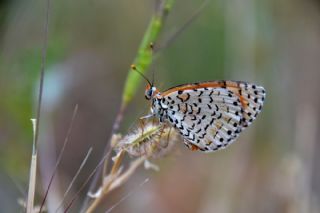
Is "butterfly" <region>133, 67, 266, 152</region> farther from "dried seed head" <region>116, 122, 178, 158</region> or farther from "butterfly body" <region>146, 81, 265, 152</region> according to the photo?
"dried seed head" <region>116, 122, 178, 158</region>

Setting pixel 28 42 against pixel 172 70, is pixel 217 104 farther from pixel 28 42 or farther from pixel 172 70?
pixel 172 70

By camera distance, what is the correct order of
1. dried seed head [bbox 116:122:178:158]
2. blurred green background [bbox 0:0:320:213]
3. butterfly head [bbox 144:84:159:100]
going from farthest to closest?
blurred green background [bbox 0:0:320:213]
butterfly head [bbox 144:84:159:100]
dried seed head [bbox 116:122:178:158]

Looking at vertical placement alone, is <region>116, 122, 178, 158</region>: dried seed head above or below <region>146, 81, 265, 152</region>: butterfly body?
below

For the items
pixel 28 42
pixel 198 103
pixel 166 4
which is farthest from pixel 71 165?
pixel 166 4

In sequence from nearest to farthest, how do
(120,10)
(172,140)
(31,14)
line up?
1. (172,140)
2. (31,14)
3. (120,10)

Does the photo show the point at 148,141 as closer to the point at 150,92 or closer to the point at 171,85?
the point at 150,92

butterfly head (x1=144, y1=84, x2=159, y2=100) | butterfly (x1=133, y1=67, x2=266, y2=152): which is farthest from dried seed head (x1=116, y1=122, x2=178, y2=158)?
butterfly head (x1=144, y1=84, x2=159, y2=100)

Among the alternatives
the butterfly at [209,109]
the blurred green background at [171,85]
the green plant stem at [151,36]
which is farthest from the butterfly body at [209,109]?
the blurred green background at [171,85]

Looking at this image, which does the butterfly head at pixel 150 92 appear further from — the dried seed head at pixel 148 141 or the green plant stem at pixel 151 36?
Result: the dried seed head at pixel 148 141

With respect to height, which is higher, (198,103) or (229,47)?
(229,47)
